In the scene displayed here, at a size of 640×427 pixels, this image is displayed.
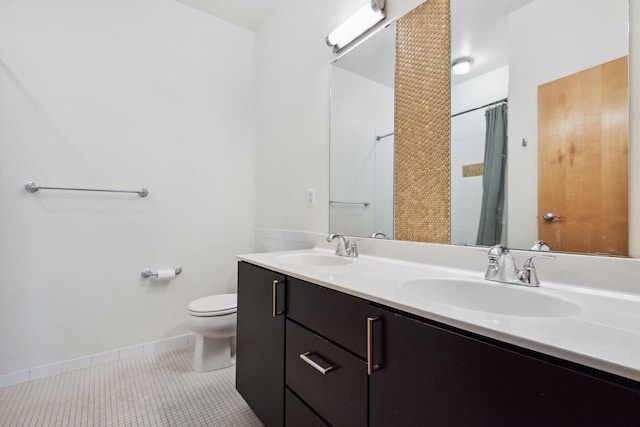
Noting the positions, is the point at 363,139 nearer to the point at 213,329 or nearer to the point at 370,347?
the point at 370,347

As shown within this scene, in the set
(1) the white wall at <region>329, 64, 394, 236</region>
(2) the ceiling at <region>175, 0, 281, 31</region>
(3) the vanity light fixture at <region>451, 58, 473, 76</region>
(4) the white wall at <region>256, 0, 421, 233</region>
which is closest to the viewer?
(3) the vanity light fixture at <region>451, 58, 473, 76</region>

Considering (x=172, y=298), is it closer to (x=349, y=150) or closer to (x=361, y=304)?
(x=349, y=150)

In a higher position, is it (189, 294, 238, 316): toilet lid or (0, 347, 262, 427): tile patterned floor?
(189, 294, 238, 316): toilet lid

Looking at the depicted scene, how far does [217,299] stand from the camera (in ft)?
6.46

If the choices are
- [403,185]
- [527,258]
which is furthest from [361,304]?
[403,185]

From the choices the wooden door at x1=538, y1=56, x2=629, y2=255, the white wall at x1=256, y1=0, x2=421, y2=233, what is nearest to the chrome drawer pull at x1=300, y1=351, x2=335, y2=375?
the wooden door at x1=538, y1=56, x2=629, y2=255

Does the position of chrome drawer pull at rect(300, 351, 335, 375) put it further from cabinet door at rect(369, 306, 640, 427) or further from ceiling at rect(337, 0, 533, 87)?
ceiling at rect(337, 0, 533, 87)

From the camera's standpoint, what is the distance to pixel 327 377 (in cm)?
88

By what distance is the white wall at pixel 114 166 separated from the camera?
1709 millimetres

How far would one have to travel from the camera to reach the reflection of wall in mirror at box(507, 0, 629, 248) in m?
0.81

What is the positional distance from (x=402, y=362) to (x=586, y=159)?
2.57 ft

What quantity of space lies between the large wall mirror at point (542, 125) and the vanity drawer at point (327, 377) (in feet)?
2.11

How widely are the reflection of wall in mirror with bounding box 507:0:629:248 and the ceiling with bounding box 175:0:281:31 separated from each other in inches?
74.8

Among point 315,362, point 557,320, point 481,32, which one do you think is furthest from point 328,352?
point 481,32
